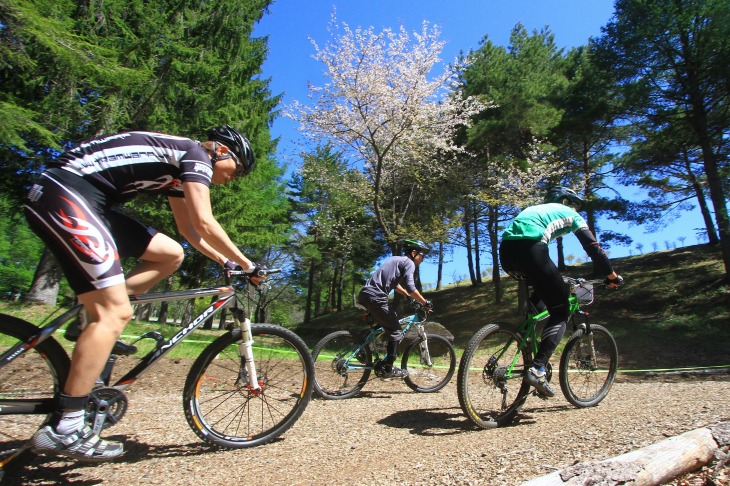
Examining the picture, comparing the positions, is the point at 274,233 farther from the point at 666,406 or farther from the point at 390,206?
the point at 666,406

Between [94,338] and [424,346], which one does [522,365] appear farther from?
[94,338]

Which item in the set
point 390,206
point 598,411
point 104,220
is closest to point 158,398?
point 104,220

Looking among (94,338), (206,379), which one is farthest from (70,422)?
(206,379)

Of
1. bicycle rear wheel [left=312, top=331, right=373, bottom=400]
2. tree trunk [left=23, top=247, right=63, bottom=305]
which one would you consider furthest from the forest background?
bicycle rear wheel [left=312, top=331, right=373, bottom=400]

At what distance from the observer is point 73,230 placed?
215 cm

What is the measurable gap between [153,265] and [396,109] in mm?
12814

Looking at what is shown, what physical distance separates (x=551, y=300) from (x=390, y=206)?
14228mm

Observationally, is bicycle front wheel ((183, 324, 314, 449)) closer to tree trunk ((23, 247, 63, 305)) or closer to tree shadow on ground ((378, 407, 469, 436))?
tree shadow on ground ((378, 407, 469, 436))

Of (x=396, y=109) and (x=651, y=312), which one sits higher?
(x=396, y=109)

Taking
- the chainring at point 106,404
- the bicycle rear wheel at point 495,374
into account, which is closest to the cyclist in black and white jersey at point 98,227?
the chainring at point 106,404

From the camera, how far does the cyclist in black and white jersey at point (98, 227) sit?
2154 mm

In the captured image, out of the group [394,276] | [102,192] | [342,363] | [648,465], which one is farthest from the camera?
[394,276]

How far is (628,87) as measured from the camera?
14969 mm

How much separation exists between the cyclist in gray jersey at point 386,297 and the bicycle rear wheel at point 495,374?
5.82 feet
